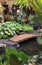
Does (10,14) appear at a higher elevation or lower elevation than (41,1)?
lower

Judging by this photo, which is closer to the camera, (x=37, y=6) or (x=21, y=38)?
(x=37, y=6)

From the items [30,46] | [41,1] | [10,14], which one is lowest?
[30,46]

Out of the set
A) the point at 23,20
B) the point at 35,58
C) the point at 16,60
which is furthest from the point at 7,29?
the point at 16,60

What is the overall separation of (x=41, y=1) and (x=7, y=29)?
509 centimetres

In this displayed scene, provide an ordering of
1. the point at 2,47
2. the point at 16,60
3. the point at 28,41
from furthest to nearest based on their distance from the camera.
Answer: the point at 28,41 < the point at 2,47 < the point at 16,60

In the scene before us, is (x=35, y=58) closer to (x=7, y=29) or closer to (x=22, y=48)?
(x=22, y=48)

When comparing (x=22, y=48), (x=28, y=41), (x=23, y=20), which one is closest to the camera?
(x=22, y=48)

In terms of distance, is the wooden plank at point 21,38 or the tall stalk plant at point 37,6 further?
the wooden plank at point 21,38

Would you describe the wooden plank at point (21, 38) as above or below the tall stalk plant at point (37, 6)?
below

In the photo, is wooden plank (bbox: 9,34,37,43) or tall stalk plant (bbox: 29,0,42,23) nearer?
tall stalk plant (bbox: 29,0,42,23)

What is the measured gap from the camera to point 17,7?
487 inches

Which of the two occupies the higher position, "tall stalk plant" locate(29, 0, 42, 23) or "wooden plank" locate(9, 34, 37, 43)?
"tall stalk plant" locate(29, 0, 42, 23)

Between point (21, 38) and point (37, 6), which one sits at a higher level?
point (37, 6)

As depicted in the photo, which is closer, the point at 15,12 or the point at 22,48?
the point at 22,48
